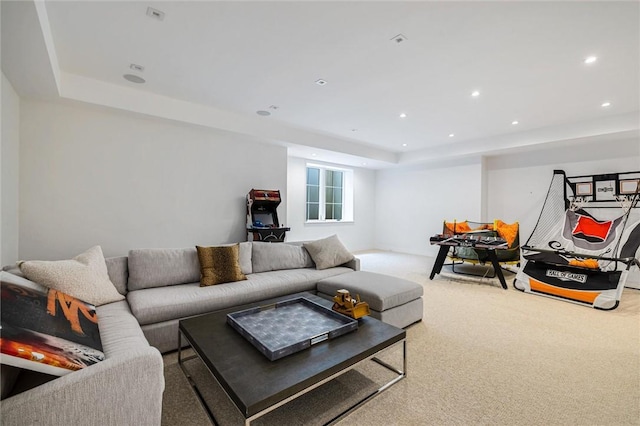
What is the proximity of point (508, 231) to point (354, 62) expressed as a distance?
14.5ft

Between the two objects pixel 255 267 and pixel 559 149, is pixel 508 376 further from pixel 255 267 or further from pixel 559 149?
pixel 559 149

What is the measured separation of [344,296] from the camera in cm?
215

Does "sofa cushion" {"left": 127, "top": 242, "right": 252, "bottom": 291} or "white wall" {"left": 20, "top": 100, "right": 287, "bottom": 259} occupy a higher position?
"white wall" {"left": 20, "top": 100, "right": 287, "bottom": 259}

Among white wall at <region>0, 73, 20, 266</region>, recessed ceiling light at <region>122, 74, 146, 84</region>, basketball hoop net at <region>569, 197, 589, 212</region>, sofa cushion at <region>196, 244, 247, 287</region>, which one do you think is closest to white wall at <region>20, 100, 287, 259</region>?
white wall at <region>0, 73, 20, 266</region>

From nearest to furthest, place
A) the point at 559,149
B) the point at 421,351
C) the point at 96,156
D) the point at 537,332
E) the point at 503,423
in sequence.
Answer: the point at 503,423 → the point at 421,351 → the point at 537,332 → the point at 96,156 → the point at 559,149

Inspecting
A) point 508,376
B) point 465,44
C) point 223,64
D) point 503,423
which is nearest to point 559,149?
point 465,44

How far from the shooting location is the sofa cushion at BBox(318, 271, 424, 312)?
2.63 meters

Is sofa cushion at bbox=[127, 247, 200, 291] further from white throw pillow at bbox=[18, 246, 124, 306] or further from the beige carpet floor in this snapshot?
the beige carpet floor

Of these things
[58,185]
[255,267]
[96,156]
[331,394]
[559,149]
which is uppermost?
[559,149]

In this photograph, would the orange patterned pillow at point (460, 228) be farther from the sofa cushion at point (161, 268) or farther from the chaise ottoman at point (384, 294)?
the sofa cushion at point (161, 268)

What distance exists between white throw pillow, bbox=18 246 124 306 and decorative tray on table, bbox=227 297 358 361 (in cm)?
112

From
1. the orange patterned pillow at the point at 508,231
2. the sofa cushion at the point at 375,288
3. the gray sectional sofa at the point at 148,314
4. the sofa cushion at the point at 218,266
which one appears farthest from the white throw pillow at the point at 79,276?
the orange patterned pillow at the point at 508,231

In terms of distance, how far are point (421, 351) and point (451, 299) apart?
1.70m

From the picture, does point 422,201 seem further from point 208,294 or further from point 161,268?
point 161,268
